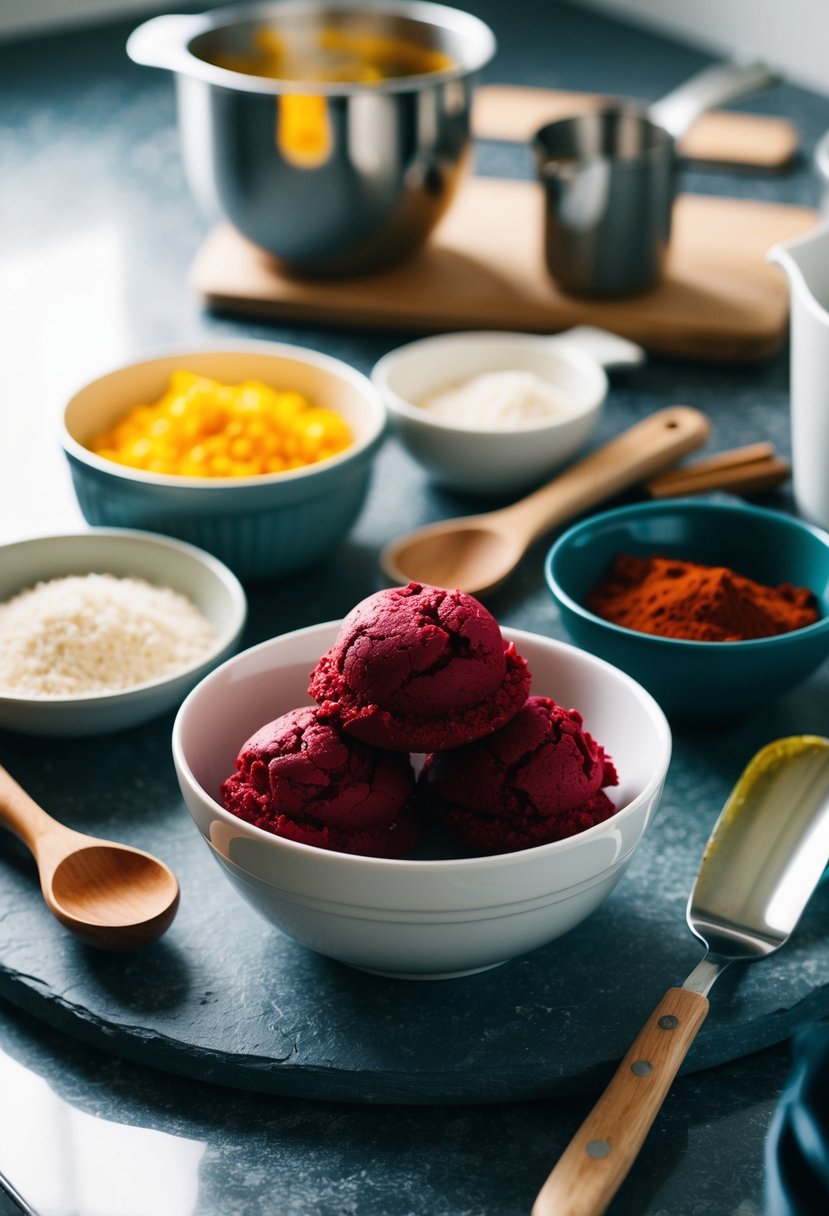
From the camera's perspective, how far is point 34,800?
90 cm

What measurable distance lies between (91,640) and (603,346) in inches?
27.8

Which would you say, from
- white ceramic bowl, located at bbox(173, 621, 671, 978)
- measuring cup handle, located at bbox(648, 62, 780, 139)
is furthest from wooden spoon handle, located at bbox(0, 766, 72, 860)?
measuring cup handle, located at bbox(648, 62, 780, 139)

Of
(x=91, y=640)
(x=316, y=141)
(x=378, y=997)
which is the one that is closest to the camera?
(x=378, y=997)

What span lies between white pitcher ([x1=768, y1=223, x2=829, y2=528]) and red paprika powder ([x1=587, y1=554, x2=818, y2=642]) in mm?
79

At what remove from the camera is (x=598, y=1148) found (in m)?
0.63

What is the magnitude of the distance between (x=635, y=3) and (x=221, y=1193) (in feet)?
7.94

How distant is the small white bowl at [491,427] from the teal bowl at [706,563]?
0.17 metres

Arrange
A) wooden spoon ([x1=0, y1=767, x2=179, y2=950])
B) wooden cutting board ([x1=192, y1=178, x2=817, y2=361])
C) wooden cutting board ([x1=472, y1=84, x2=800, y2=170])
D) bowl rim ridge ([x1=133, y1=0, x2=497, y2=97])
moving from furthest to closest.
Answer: wooden cutting board ([x1=472, y1=84, x2=800, y2=170])
wooden cutting board ([x1=192, y1=178, x2=817, y2=361])
bowl rim ridge ([x1=133, y1=0, x2=497, y2=97])
wooden spoon ([x1=0, y1=767, x2=179, y2=950])

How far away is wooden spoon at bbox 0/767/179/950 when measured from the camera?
767 mm

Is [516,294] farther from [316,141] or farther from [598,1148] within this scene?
[598,1148]

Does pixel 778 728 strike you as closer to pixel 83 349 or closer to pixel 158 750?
pixel 158 750

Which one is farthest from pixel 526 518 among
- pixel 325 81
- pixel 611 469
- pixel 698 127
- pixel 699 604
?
pixel 698 127

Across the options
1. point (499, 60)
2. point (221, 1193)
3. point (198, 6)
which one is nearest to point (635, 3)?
point (499, 60)

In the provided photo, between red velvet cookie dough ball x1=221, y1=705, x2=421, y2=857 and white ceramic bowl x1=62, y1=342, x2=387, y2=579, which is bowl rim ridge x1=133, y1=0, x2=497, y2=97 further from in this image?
red velvet cookie dough ball x1=221, y1=705, x2=421, y2=857
